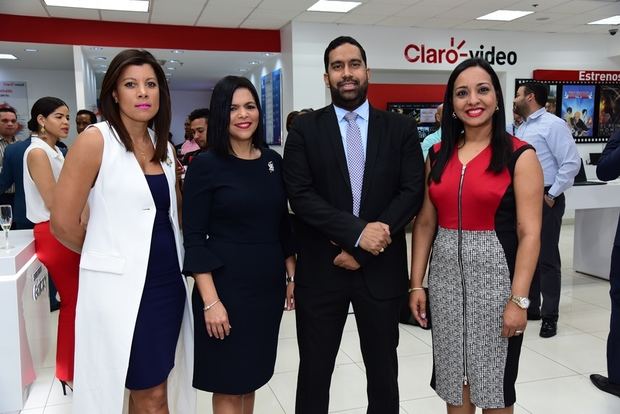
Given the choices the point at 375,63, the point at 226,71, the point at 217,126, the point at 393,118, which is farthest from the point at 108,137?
the point at 226,71

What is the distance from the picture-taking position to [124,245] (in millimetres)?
1815

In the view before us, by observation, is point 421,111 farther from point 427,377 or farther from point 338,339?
point 338,339

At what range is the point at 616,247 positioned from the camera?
111 inches

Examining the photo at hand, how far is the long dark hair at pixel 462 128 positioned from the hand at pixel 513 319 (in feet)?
1.53

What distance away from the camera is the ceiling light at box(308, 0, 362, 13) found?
7584 mm

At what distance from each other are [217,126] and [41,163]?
1.82m

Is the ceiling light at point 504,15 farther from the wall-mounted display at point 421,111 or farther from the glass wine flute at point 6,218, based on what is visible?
the glass wine flute at point 6,218

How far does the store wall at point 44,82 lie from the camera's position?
12938 millimetres

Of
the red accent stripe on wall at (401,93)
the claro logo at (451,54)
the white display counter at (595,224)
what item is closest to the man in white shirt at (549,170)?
the white display counter at (595,224)

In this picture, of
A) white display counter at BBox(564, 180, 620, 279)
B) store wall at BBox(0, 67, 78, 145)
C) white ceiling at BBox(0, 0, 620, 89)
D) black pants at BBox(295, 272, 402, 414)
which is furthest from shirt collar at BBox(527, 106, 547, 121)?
store wall at BBox(0, 67, 78, 145)

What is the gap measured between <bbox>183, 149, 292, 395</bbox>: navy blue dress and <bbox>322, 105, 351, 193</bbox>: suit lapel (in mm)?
236

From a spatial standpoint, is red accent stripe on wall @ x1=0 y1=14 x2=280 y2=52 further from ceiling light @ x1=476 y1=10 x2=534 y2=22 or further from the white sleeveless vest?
the white sleeveless vest

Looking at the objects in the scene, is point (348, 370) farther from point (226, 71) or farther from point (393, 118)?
point (226, 71)

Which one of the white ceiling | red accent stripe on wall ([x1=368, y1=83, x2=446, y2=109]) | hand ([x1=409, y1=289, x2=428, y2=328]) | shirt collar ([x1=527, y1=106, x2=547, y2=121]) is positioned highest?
the white ceiling
